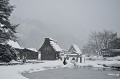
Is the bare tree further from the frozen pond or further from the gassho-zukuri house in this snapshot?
the frozen pond

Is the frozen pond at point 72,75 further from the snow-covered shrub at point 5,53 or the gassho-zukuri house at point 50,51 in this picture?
the gassho-zukuri house at point 50,51

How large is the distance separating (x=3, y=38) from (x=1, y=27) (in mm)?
1696

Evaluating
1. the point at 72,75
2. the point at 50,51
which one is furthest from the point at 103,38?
the point at 72,75

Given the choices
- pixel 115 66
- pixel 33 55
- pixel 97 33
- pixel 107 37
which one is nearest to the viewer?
pixel 115 66

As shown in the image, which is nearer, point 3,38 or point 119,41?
point 3,38

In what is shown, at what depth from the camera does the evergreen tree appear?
26534 mm

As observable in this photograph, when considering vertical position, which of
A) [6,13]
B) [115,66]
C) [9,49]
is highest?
[6,13]

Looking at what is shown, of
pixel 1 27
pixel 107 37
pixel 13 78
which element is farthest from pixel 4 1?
pixel 107 37

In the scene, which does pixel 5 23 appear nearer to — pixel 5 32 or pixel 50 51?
pixel 5 32

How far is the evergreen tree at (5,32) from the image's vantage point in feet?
87.1

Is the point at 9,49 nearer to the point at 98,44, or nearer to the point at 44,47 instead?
the point at 44,47

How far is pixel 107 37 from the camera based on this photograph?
285 feet

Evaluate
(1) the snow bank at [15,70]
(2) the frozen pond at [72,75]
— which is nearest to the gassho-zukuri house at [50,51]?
(1) the snow bank at [15,70]

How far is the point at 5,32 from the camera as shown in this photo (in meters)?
27.2
